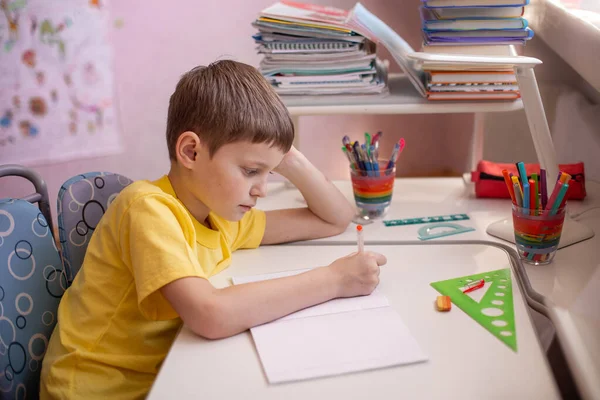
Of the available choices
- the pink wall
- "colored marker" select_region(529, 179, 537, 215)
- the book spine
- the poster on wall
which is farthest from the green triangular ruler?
the poster on wall

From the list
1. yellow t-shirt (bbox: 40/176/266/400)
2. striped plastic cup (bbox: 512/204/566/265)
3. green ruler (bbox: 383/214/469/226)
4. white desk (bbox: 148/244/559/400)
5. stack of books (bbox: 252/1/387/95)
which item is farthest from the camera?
stack of books (bbox: 252/1/387/95)

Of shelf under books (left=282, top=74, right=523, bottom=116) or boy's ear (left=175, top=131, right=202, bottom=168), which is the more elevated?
boy's ear (left=175, top=131, right=202, bottom=168)

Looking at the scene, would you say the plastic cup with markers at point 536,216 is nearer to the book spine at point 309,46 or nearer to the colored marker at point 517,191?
the colored marker at point 517,191

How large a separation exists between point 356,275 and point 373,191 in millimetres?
378

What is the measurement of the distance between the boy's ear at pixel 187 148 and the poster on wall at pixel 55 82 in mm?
1733

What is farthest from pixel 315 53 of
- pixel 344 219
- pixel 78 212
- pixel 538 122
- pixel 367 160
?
pixel 78 212

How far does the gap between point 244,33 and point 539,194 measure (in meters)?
1.66

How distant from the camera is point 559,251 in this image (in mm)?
1099

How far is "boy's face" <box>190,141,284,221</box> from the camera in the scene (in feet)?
3.17

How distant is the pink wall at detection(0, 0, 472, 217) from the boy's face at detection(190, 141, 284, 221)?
142 centimetres

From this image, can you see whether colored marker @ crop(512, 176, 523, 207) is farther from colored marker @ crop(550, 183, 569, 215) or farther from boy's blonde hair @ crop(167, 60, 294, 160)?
boy's blonde hair @ crop(167, 60, 294, 160)

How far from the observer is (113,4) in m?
2.48

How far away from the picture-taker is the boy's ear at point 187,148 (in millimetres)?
965

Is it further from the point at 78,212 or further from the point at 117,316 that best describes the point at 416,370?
the point at 78,212
